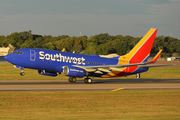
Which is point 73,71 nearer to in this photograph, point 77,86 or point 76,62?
point 76,62

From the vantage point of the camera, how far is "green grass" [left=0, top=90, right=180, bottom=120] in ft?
55.8

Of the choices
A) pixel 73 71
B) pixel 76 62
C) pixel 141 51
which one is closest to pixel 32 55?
pixel 73 71

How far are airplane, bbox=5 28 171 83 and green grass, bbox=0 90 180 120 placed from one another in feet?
46.1

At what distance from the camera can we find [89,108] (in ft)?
64.8

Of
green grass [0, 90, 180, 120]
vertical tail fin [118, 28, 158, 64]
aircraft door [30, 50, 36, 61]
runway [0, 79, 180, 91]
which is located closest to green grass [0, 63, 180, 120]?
green grass [0, 90, 180, 120]

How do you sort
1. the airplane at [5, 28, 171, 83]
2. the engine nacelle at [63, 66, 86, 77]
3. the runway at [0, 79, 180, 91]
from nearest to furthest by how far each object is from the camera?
the runway at [0, 79, 180, 91] → the engine nacelle at [63, 66, 86, 77] → the airplane at [5, 28, 171, 83]

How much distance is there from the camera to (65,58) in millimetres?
40094

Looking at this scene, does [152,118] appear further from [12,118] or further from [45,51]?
[45,51]

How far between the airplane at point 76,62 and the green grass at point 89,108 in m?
14.1

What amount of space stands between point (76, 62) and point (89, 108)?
70.2 ft

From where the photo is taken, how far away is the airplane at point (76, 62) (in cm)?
3828

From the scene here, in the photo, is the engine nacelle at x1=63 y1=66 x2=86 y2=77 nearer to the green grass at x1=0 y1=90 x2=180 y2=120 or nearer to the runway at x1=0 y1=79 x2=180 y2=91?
the runway at x1=0 y1=79 x2=180 y2=91

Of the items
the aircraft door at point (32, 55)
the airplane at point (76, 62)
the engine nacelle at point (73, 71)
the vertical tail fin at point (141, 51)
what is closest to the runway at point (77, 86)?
the engine nacelle at point (73, 71)

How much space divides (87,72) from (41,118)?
2417 centimetres
